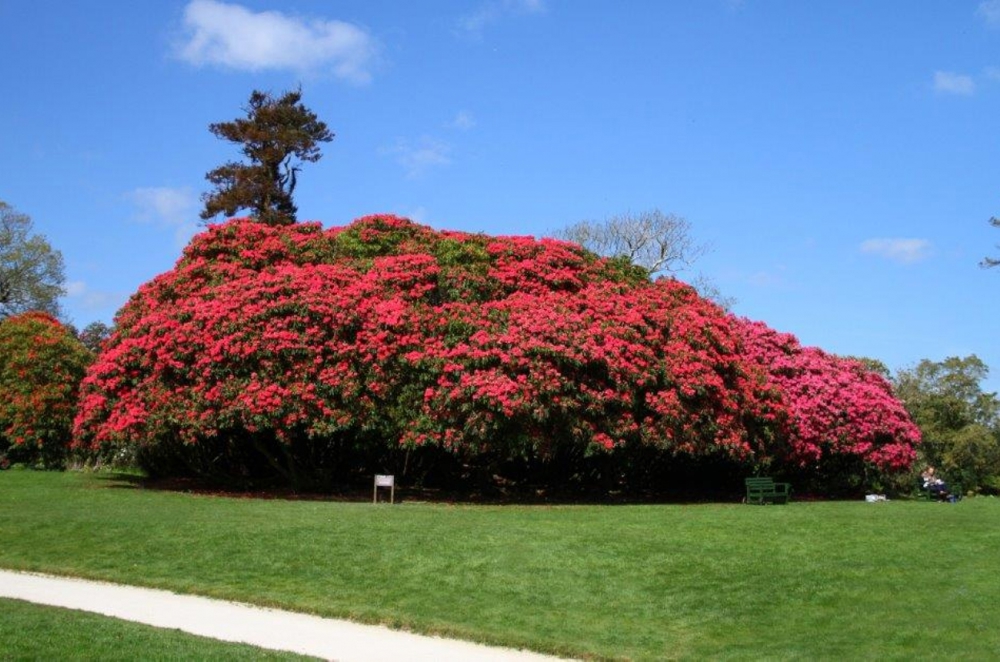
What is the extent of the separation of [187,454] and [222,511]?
961cm

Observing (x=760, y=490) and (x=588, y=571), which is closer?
(x=588, y=571)

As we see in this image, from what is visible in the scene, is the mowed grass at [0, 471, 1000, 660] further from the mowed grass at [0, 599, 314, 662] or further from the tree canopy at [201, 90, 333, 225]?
the tree canopy at [201, 90, 333, 225]

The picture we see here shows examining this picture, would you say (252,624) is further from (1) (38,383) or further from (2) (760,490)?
(1) (38,383)

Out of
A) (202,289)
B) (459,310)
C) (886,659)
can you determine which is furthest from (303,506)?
(886,659)

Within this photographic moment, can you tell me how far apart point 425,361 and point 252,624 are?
1081 centimetres

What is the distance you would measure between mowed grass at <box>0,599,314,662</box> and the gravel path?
554mm

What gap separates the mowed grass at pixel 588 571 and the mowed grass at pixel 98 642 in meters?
2.21

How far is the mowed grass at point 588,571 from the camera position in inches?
398

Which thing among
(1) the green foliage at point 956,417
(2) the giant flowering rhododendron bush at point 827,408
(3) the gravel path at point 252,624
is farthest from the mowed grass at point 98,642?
(1) the green foliage at point 956,417

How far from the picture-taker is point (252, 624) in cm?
1033

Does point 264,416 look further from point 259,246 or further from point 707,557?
point 707,557

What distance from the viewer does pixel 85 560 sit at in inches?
531

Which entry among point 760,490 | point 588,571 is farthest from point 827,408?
point 588,571

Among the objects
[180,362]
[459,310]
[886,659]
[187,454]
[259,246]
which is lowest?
[886,659]
